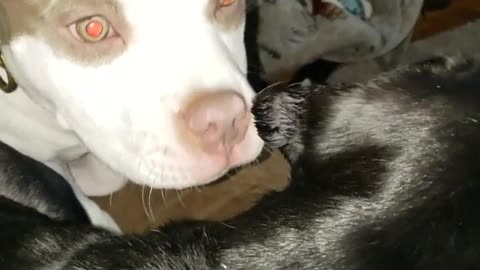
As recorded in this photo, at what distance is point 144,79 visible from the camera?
139 cm

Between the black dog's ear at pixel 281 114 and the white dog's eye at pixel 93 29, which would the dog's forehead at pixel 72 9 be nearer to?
the white dog's eye at pixel 93 29

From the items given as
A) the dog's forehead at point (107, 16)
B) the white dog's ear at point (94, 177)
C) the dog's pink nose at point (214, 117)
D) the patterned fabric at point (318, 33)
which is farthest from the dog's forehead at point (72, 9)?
the patterned fabric at point (318, 33)

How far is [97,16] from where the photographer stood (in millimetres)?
1384

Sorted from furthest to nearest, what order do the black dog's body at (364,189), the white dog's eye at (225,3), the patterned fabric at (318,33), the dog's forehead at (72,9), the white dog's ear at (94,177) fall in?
the patterned fabric at (318,33) → the white dog's ear at (94,177) → the white dog's eye at (225,3) → the dog's forehead at (72,9) → the black dog's body at (364,189)

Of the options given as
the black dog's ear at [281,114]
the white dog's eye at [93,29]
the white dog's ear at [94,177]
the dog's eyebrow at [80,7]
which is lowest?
the white dog's ear at [94,177]

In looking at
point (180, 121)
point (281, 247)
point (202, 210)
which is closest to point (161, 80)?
point (180, 121)

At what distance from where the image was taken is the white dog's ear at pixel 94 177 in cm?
192

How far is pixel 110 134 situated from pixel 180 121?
120mm

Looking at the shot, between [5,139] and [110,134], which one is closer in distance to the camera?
[110,134]

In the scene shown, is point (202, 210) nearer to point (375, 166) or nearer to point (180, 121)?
point (180, 121)

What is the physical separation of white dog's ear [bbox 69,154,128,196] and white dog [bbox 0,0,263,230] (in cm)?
41

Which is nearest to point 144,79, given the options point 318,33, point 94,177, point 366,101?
point 366,101

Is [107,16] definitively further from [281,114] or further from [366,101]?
[366,101]

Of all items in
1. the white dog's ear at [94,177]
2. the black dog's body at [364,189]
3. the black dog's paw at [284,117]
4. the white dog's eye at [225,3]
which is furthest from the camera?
the white dog's ear at [94,177]
